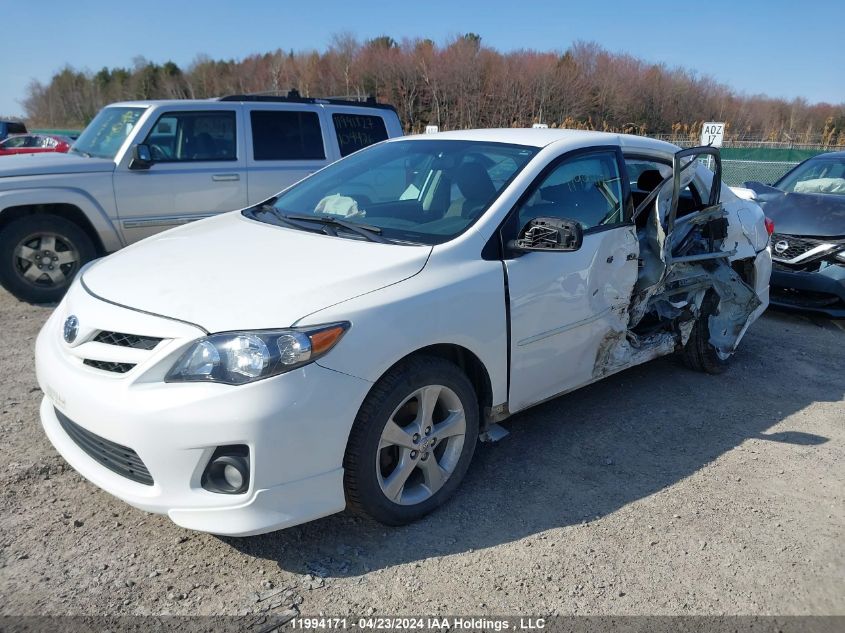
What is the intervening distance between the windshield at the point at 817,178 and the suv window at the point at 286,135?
554 cm

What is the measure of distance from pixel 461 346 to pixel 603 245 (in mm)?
1226

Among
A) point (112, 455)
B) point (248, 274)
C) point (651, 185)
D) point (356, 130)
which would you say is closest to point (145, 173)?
point (356, 130)

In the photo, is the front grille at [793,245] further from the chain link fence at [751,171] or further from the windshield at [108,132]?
the chain link fence at [751,171]

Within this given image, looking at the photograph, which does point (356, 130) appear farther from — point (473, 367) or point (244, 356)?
point (244, 356)

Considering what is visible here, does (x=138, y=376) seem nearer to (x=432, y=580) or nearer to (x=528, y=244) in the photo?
(x=432, y=580)

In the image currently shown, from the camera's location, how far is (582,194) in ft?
12.4

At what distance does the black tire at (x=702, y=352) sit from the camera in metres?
4.82

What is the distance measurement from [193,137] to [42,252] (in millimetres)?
1867

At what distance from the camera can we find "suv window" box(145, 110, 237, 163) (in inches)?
267

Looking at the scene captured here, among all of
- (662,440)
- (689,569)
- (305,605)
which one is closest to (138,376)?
(305,605)

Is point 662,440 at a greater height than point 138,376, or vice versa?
point 138,376

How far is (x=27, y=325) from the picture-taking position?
5746 millimetres

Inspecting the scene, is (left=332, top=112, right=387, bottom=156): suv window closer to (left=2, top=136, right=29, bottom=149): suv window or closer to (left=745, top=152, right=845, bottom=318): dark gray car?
(left=745, top=152, right=845, bottom=318): dark gray car

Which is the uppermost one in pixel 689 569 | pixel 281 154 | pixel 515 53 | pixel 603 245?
pixel 515 53
